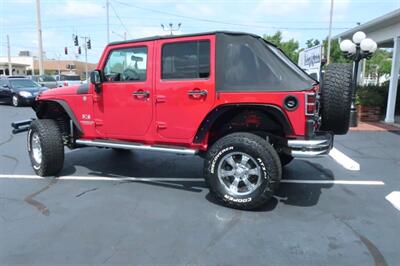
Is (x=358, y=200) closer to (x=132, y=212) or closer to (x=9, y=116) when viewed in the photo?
(x=132, y=212)

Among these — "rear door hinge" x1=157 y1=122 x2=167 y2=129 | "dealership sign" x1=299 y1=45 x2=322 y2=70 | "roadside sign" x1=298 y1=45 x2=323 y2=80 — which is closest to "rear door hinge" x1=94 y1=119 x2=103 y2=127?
"rear door hinge" x1=157 y1=122 x2=167 y2=129

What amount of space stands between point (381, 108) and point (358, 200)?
10.9 metres

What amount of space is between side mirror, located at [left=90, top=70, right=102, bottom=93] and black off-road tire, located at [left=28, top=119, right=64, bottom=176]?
1.02 metres

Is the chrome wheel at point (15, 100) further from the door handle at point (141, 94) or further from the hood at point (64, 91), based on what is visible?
the door handle at point (141, 94)

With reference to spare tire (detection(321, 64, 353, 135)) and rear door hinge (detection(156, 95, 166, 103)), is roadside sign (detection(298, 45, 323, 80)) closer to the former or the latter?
spare tire (detection(321, 64, 353, 135))

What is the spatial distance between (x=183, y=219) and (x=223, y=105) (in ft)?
4.62

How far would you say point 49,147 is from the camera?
554cm

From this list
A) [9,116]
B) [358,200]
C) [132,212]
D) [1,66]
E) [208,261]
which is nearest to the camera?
[208,261]

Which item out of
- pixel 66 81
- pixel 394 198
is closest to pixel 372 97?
pixel 394 198

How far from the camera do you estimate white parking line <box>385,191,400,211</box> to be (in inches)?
180

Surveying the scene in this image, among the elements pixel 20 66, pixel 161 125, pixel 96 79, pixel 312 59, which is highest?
pixel 20 66

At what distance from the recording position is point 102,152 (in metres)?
7.46

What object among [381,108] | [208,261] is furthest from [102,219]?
[381,108]

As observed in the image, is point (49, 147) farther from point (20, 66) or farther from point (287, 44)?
point (20, 66)
